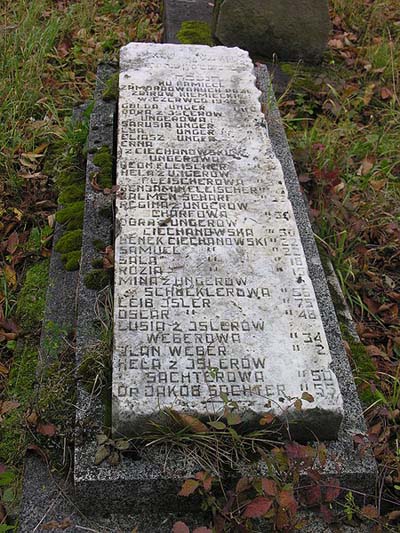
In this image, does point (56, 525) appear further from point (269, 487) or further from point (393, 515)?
point (393, 515)

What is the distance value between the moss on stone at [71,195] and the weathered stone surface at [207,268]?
0.42 meters

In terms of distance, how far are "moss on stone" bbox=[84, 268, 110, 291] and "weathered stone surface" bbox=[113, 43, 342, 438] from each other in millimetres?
163

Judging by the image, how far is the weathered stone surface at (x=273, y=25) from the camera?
4453mm

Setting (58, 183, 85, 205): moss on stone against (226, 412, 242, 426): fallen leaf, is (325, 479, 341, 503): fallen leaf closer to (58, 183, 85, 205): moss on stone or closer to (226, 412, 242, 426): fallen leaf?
(226, 412, 242, 426): fallen leaf

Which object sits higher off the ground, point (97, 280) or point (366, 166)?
point (97, 280)

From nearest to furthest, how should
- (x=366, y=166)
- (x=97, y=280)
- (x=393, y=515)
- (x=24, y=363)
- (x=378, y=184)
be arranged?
(x=393, y=515) < (x=97, y=280) < (x=24, y=363) < (x=378, y=184) < (x=366, y=166)

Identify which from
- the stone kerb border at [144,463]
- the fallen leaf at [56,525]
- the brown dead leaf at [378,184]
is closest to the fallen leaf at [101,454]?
the stone kerb border at [144,463]

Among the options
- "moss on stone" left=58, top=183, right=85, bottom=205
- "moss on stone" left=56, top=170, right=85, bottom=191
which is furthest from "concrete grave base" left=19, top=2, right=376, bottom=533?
"moss on stone" left=56, top=170, right=85, bottom=191

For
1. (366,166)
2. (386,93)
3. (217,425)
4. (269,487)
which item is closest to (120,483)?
(217,425)

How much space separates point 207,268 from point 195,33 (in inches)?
102

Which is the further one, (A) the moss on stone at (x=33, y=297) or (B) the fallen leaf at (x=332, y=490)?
(A) the moss on stone at (x=33, y=297)

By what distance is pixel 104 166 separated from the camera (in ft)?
10.3

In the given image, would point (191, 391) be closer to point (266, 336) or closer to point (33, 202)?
point (266, 336)

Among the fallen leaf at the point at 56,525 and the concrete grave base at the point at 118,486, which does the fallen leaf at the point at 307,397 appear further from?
the fallen leaf at the point at 56,525
